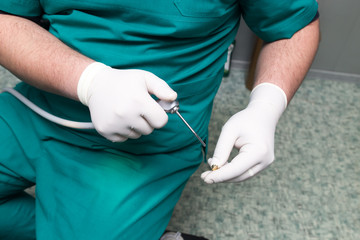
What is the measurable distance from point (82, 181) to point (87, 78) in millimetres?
242

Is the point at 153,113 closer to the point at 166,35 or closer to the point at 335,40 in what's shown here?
the point at 166,35

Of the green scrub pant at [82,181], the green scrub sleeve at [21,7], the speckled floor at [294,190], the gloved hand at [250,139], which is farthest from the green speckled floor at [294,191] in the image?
the green scrub sleeve at [21,7]

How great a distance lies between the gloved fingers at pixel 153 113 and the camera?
0.56 meters

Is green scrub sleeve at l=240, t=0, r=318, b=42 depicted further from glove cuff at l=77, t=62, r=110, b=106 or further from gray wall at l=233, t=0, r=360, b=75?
gray wall at l=233, t=0, r=360, b=75

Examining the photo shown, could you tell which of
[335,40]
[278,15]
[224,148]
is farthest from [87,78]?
[335,40]

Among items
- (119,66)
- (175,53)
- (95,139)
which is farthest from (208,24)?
(95,139)

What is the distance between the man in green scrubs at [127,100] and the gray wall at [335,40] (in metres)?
0.74

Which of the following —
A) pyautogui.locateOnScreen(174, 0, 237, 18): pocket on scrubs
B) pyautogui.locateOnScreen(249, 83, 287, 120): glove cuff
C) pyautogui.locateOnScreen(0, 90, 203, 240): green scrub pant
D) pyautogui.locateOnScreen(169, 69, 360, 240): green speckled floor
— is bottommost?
pyautogui.locateOnScreen(169, 69, 360, 240): green speckled floor

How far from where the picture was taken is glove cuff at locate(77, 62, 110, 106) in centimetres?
59

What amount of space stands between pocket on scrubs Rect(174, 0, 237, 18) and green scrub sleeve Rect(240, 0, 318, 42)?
0.07 metres

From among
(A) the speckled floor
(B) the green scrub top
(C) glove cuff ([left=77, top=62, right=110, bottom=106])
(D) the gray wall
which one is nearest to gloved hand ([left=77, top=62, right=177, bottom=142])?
(C) glove cuff ([left=77, top=62, right=110, bottom=106])

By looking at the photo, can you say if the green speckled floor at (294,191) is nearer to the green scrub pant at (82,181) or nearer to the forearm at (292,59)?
the green scrub pant at (82,181)

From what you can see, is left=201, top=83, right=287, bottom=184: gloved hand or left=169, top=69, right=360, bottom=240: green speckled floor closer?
left=201, top=83, right=287, bottom=184: gloved hand

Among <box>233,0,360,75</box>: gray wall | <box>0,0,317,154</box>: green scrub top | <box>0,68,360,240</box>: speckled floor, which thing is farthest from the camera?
<box>233,0,360,75</box>: gray wall
